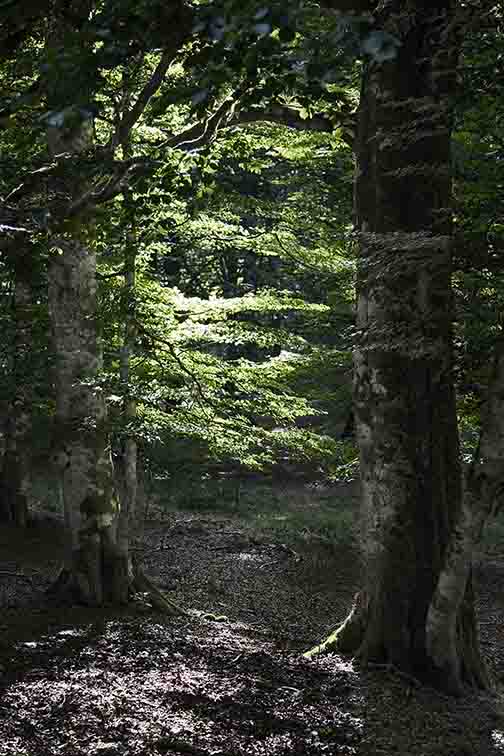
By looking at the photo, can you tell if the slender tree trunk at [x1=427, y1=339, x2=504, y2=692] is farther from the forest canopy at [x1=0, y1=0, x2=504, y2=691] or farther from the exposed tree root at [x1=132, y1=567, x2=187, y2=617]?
the exposed tree root at [x1=132, y1=567, x2=187, y2=617]

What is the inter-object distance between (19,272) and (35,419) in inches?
333

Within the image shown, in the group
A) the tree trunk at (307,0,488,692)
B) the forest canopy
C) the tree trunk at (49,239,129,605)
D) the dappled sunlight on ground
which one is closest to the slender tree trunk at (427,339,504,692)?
the forest canopy

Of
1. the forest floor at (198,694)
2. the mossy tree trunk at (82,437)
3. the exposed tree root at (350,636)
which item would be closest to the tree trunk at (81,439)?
the mossy tree trunk at (82,437)

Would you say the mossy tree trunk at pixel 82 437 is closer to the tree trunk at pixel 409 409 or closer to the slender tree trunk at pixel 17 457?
the tree trunk at pixel 409 409

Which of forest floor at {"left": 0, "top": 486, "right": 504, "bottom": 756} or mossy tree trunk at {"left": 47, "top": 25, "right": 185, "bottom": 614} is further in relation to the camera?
mossy tree trunk at {"left": 47, "top": 25, "right": 185, "bottom": 614}

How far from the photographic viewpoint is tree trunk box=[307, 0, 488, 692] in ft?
18.2

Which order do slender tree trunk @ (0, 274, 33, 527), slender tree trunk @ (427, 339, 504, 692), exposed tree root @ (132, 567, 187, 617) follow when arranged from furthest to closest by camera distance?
slender tree trunk @ (0, 274, 33, 527), exposed tree root @ (132, 567, 187, 617), slender tree trunk @ (427, 339, 504, 692)

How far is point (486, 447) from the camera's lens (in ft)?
16.2

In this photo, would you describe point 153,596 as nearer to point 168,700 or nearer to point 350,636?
point 350,636

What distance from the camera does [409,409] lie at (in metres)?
5.66

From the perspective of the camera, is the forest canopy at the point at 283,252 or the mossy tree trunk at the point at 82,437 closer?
the forest canopy at the point at 283,252

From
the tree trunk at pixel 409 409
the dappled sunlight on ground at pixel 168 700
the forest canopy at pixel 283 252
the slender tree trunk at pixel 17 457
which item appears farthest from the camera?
the slender tree trunk at pixel 17 457

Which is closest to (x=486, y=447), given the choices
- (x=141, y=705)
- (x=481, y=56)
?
(x=481, y=56)

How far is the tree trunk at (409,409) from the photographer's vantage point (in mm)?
5547
